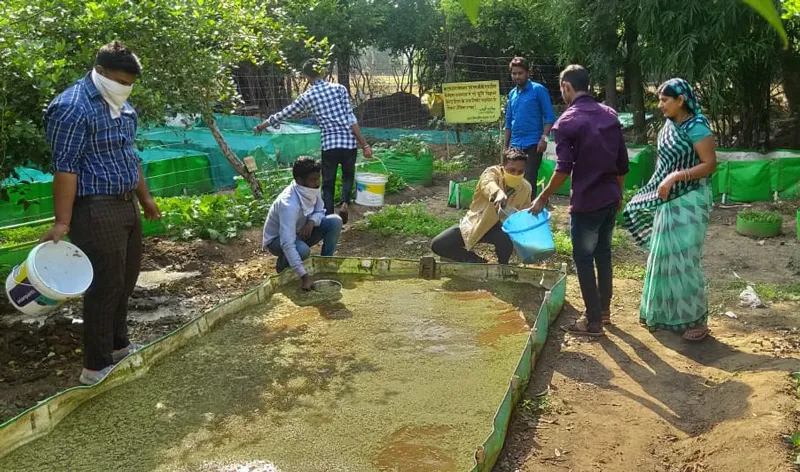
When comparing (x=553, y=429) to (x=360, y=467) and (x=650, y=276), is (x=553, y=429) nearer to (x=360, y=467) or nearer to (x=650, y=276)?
(x=360, y=467)

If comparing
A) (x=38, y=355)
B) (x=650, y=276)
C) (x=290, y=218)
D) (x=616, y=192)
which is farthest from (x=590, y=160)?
(x=38, y=355)

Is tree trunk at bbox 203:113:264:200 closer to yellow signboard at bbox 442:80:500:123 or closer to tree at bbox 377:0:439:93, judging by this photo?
yellow signboard at bbox 442:80:500:123

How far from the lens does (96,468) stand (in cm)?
282

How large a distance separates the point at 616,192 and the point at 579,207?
25 centimetres

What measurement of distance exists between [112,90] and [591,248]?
277 centimetres

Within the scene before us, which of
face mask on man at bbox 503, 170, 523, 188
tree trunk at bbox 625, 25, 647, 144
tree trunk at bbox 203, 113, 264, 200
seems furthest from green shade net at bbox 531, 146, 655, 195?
face mask on man at bbox 503, 170, 523, 188

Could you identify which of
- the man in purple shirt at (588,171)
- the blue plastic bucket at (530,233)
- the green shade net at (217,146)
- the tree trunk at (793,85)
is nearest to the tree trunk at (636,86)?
the tree trunk at (793,85)

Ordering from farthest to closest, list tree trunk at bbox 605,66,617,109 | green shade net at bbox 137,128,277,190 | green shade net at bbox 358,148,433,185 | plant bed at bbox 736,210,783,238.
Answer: tree trunk at bbox 605,66,617,109 → green shade net at bbox 137,128,277,190 → green shade net at bbox 358,148,433,185 → plant bed at bbox 736,210,783,238

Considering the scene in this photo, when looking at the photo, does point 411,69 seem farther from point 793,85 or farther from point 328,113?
point 328,113

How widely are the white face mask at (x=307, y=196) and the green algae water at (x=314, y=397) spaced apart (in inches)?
29.9

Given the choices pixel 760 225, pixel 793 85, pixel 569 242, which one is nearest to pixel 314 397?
pixel 569 242

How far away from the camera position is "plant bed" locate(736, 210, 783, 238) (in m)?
6.66

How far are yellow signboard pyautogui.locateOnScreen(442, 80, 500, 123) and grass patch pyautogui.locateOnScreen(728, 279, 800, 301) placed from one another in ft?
15.9

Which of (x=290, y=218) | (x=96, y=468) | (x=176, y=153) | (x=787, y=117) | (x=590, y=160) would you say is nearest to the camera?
(x=96, y=468)
